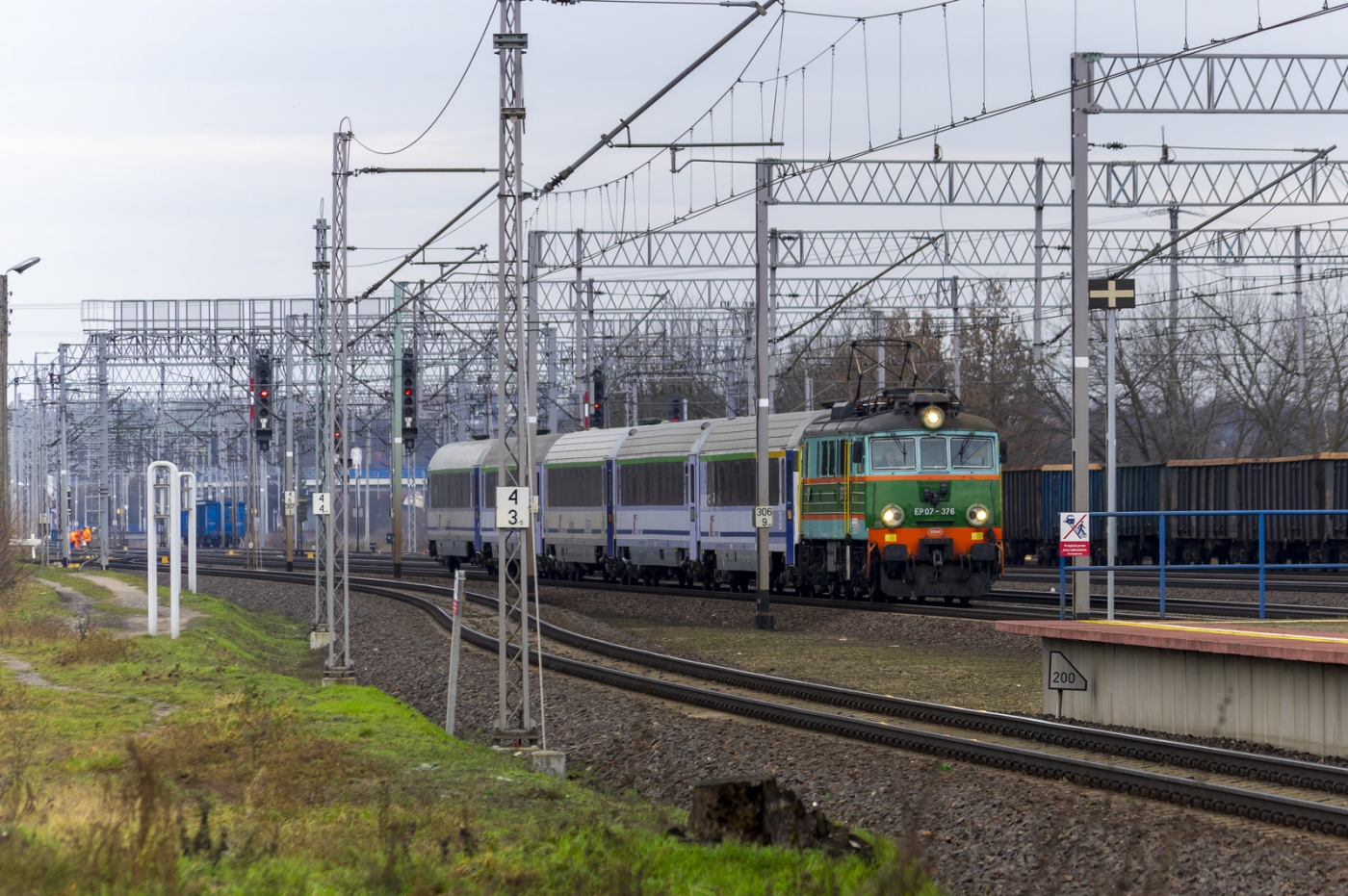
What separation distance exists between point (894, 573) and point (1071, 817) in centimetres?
1907

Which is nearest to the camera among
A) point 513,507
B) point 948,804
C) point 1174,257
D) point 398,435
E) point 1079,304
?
point 948,804

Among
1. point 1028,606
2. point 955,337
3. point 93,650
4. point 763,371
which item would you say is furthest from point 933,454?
point 955,337

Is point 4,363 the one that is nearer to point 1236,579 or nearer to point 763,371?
point 763,371

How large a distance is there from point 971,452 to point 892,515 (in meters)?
2.20

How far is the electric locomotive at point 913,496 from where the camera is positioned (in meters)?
29.4

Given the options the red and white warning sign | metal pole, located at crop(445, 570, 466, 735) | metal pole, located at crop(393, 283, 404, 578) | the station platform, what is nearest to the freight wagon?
metal pole, located at crop(393, 283, 404, 578)

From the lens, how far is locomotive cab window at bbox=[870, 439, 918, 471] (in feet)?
96.3

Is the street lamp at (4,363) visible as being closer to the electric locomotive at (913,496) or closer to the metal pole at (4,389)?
the metal pole at (4,389)

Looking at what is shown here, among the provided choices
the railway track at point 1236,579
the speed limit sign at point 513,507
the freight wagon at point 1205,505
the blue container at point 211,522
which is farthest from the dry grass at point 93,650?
the blue container at point 211,522

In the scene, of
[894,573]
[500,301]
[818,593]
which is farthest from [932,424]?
[500,301]

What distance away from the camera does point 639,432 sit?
1577 inches

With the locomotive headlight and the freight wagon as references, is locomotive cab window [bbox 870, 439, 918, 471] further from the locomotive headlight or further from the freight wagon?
the freight wagon

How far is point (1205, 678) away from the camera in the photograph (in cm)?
1480

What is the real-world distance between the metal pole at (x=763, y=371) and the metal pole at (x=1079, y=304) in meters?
7.72
